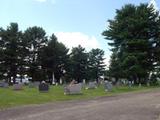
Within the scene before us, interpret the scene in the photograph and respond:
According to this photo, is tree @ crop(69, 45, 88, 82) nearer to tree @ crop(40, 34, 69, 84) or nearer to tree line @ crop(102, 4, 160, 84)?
tree @ crop(40, 34, 69, 84)

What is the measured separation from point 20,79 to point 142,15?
135 ft

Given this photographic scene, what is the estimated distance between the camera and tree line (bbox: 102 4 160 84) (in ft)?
224

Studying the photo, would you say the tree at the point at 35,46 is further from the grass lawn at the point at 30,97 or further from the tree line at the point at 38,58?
the grass lawn at the point at 30,97

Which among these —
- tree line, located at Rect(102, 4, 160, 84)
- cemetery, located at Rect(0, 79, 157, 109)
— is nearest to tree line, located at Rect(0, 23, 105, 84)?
tree line, located at Rect(102, 4, 160, 84)

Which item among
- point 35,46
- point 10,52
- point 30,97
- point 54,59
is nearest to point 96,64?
point 54,59

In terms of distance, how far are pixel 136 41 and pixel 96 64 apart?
206 ft

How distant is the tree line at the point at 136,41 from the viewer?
68312mm

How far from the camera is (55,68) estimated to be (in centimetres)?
10738

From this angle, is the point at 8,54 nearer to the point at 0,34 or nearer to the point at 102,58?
the point at 0,34

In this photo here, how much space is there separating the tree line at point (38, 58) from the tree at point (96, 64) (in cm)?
62

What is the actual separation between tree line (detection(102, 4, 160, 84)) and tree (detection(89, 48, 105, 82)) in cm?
4788

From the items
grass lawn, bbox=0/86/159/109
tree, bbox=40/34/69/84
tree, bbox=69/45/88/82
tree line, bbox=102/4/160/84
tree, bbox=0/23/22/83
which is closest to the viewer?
grass lawn, bbox=0/86/159/109

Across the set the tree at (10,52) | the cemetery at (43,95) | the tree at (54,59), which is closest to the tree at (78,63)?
the tree at (54,59)

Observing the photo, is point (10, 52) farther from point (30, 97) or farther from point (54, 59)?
point (30, 97)
